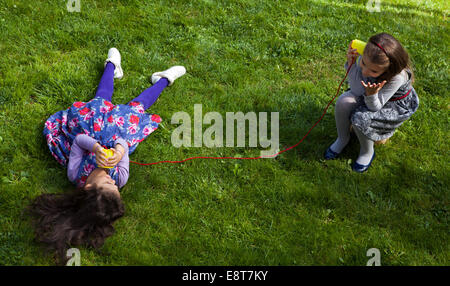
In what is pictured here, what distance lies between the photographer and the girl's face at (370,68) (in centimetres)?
304

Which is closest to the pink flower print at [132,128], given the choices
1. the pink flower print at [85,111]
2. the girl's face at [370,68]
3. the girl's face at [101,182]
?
the pink flower print at [85,111]

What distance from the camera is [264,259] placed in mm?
2947

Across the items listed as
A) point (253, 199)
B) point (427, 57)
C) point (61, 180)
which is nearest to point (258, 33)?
point (427, 57)

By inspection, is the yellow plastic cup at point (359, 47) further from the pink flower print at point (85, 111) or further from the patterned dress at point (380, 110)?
the pink flower print at point (85, 111)

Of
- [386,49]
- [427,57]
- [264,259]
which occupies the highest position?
[386,49]

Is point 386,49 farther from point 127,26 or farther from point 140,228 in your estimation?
point 127,26

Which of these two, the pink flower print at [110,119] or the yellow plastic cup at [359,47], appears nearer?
the yellow plastic cup at [359,47]

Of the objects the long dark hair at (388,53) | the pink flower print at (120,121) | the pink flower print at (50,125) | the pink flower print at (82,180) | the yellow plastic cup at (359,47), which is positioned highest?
the long dark hair at (388,53)

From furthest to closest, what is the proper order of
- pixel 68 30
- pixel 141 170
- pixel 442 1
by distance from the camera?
pixel 442 1, pixel 68 30, pixel 141 170

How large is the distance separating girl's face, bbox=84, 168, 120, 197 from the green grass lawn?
229 millimetres

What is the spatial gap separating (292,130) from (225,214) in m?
1.25

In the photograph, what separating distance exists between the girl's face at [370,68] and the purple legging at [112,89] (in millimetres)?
2018

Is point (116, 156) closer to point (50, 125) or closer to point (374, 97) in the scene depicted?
point (50, 125)

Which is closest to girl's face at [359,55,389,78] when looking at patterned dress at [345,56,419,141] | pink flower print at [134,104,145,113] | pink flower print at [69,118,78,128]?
patterned dress at [345,56,419,141]
